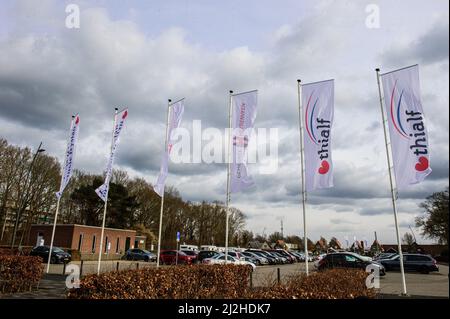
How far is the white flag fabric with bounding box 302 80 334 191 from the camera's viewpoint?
46.9ft

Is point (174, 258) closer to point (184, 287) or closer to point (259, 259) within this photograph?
point (259, 259)

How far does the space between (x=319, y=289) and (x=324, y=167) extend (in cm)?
737

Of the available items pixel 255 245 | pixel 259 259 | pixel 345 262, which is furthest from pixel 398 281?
pixel 255 245

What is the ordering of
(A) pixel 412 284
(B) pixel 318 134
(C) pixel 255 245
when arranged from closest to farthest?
(B) pixel 318 134, (A) pixel 412 284, (C) pixel 255 245

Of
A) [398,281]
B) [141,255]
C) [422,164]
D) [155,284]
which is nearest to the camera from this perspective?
[155,284]

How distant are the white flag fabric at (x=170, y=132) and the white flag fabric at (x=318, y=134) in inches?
274

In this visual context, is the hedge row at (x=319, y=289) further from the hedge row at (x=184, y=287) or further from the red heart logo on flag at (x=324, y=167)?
the red heart logo on flag at (x=324, y=167)

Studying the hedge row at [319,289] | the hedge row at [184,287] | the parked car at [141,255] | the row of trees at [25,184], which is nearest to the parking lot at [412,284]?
the hedge row at [319,289]

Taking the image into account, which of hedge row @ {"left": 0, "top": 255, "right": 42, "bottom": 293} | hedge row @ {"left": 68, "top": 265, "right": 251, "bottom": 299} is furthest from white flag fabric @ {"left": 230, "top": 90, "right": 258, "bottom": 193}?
hedge row @ {"left": 0, "top": 255, "right": 42, "bottom": 293}

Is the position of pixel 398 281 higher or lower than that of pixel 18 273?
lower

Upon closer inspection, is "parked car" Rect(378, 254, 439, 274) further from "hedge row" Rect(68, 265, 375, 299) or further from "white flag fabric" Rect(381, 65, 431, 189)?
"hedge row" Rect(68, 265, 375, 299)

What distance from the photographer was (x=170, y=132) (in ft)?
61.4
